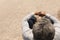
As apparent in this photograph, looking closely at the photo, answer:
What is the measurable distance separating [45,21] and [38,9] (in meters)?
1.02

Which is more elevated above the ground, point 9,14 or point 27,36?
point 9,14

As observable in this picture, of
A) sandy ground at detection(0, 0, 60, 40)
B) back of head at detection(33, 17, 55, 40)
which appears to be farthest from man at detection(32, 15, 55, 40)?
sandy ground at detection(0, 0, 60, 40)

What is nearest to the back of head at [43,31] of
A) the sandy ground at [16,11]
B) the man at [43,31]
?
the man at [43,31]

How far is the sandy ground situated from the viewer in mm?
1744

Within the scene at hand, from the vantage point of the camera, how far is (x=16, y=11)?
203cm

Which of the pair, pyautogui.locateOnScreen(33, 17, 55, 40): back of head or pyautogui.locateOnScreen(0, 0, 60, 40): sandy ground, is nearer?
pyautogui.locateOnScreen(33, 17, 55, 40): back of head

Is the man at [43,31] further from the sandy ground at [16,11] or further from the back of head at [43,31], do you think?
the sandy ground at [16,11]

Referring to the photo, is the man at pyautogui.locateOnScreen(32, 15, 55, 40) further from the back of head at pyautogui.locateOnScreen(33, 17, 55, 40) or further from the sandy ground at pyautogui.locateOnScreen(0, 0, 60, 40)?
the sandy ground at pyautogui.locateOnScreen(0, 0, 60, 40)

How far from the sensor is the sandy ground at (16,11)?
1.74 metres

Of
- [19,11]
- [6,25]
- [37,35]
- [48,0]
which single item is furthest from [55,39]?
[48,0]

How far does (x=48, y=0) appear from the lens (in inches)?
85.9

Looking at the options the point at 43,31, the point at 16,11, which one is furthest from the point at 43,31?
the point at 16,11

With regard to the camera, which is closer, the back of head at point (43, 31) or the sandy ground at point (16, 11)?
the back of head at point (43, 31)

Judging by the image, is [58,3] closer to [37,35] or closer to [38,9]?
[38,9]
